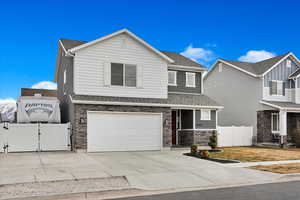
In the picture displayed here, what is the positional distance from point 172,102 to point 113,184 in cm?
1004

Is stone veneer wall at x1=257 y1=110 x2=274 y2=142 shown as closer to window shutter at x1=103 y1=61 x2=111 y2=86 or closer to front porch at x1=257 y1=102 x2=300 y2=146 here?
front porch at x1=257 y1=102 x2=300 y2=146

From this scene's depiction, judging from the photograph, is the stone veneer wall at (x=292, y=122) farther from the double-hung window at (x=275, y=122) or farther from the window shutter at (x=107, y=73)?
the window shutter at (x=107, y=73)

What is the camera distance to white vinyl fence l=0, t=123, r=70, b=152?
14.3 meters

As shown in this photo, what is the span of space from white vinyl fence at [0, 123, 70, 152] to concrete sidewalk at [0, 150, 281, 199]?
297 cm

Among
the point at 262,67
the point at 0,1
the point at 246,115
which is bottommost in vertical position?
the point at 246,115

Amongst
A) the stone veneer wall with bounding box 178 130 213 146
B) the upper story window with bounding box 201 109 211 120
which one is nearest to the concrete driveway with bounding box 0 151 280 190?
the stone veneer wall with bounding box 178 130 213 146

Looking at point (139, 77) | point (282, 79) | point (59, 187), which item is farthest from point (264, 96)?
point (59, 187)

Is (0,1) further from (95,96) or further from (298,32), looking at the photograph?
(298,32)

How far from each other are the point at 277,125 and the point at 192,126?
338 inches

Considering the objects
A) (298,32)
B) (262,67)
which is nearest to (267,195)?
(262,67)

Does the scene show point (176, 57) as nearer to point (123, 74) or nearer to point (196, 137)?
point (123, 74)

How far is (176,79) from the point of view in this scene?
63.5 feet

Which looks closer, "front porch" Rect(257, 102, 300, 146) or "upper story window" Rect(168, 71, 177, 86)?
"upper story window" Rect(168, 71, 177, 86)

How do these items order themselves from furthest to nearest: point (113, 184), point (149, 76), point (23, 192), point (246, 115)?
1. point (246, 115)
2. point (149, 76)
3. point (113, 184)
4. point (23, 192)
